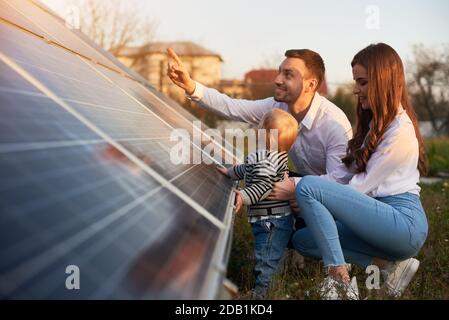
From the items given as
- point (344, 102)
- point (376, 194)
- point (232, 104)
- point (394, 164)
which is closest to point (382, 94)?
point (394, 164)

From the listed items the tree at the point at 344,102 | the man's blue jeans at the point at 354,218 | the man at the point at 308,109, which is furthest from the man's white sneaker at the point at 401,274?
the tree at the point at 344,102

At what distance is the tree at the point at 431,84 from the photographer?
47750 millimetres

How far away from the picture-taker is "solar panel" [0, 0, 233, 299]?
1588mm

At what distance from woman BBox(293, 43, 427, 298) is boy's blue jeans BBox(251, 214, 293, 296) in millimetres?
194

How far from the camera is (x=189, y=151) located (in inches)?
152

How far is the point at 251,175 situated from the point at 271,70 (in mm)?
35006

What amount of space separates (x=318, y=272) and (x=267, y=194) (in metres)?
0.64

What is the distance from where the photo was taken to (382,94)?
3.69m

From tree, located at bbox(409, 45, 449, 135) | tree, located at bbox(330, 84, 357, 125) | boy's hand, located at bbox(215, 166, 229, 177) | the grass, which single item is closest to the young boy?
the grass

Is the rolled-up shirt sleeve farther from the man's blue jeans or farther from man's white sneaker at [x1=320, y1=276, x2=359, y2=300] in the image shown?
→ man's white sneaker at [x1=320, y1=276, x2=359, y2=300]

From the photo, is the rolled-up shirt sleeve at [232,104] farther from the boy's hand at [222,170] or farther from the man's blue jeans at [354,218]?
the man's blue jeans at [354,218]

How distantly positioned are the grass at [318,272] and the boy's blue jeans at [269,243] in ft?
0.30
